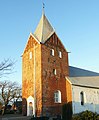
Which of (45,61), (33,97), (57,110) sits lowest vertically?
(57,110)

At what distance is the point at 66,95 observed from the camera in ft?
122

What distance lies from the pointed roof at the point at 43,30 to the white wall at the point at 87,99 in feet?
34.0

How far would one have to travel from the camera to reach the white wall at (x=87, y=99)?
35812 millimetres

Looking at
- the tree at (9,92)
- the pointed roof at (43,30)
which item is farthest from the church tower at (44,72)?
the tree at (9,92)

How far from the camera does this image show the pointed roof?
3806 centimetres

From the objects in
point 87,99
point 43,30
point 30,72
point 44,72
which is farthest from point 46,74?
point 87,99

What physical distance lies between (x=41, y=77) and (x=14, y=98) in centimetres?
3304

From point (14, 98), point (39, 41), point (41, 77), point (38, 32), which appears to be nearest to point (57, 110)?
point (41, 77)

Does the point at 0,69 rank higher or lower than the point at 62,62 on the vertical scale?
lower

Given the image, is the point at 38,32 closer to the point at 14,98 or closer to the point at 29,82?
the point at 29,82

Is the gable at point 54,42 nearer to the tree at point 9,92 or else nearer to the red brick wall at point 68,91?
the red brick wall at point 68,91

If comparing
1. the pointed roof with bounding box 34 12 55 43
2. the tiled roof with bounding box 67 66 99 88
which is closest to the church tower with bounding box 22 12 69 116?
the pointed roof with bounding box 34 12 55 43

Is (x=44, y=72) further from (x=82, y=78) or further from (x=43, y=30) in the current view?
(x=82, y=78)

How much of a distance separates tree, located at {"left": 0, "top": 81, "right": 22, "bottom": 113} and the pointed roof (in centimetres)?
2433
